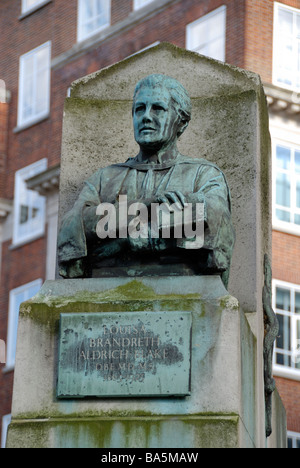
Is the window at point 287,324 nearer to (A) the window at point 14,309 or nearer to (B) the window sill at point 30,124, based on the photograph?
(A) the window at point 14,309

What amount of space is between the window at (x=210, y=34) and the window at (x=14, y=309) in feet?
26.8

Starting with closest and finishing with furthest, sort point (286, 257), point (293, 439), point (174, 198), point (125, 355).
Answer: point (125, 355) < point (174, 198) < point (293, 439) < point (286, 257)

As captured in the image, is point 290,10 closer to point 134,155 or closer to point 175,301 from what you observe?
point 134,155

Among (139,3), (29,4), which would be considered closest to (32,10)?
(29,4)

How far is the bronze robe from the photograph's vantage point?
11.9 m

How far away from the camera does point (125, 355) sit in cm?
1143

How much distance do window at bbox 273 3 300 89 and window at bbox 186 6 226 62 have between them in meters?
1.39

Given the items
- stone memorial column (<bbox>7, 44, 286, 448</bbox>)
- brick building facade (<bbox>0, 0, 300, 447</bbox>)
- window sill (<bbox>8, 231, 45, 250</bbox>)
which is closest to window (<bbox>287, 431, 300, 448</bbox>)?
brick building facade (<bbox>0, 0, 300, 447</bbox>)

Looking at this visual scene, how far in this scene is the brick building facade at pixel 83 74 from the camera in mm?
38406

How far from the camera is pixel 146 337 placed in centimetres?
1145

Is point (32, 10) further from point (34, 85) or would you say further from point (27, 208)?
point (27, 208)

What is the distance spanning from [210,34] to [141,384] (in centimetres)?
3020

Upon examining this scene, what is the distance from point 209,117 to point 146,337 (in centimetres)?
320
